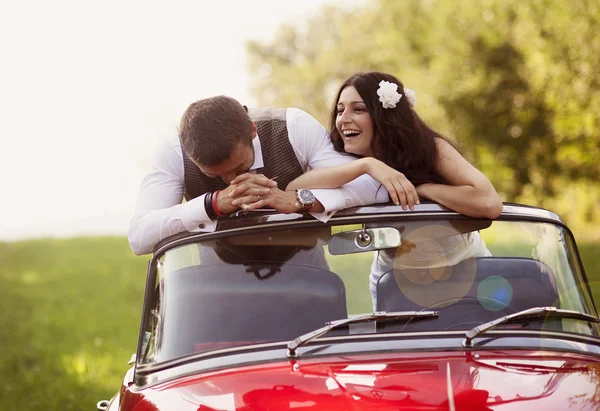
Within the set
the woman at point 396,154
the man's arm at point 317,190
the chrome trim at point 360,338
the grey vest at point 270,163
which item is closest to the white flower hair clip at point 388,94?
A: the woman at point 396,154

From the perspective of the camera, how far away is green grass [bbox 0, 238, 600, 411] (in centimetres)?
832

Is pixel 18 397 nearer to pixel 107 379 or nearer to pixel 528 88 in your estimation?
pixel 107 379

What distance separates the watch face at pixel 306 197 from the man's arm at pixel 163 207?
0.40m

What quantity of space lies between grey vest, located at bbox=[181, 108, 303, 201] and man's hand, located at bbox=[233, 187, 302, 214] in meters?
0.71

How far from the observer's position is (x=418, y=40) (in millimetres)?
29984

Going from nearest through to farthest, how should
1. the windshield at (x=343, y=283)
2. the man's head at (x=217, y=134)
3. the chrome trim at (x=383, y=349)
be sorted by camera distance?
the chrome trim at (x=383, y=349) → the windshield at (x=343, y=283) → the man's head at (x=217, y=134)

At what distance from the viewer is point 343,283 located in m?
3.59

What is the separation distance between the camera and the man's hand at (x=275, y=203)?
3697 mm

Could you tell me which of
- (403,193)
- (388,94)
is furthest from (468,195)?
(388,94)

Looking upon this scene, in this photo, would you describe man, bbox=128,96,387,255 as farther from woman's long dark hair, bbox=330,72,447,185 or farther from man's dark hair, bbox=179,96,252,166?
woman's long dark hair, bbox=330,72,447,185

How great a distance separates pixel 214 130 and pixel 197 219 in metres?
0.41

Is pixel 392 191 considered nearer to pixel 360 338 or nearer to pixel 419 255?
pixel 419 255

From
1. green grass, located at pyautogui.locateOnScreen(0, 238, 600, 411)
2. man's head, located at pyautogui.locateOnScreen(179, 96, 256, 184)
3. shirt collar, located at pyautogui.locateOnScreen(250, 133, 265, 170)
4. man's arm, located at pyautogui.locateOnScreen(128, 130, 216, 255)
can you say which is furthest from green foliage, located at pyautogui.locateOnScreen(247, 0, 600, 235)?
man's head, located at pyautogui.locateOnScreen(179, 96, 256, 184)

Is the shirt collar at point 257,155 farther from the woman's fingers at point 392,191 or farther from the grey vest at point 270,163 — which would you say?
the woman's fingers at point 392,191
